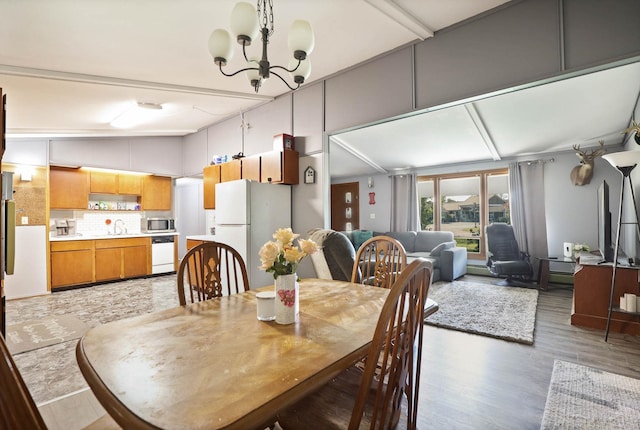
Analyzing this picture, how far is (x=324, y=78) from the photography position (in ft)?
12.6

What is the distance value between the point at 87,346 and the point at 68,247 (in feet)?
18.1

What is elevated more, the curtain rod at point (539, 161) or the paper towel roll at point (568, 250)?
the curtain rod at point (539, 161)

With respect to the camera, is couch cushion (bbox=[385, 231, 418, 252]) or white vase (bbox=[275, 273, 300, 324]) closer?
white vase (bbox=[275, 273, 300, 324])

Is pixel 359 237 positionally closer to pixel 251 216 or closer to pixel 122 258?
pixel 251 216

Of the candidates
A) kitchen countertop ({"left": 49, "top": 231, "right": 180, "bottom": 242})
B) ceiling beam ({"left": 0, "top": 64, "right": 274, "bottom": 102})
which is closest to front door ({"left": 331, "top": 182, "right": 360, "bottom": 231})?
Answer: kitchen countertop ({"left": 49, "top": 231, "right": 180, "bottom": 242})

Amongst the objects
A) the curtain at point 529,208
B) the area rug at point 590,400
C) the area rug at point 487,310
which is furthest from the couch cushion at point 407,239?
the area rug at point 590,400

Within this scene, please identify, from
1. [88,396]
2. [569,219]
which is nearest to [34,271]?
[88,396]

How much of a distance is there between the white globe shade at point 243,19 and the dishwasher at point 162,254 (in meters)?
5.81

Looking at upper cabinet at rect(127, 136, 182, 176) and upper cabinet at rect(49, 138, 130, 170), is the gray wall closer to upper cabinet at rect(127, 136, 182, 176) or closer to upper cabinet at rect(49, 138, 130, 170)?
upper cabinet at rect(127, 136, 182, 176)

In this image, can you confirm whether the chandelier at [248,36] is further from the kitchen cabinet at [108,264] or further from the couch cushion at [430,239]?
the couch cushion at [430,239]

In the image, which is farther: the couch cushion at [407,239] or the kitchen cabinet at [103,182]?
the couch cushion at [407,239]

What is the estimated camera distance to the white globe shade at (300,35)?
1.66 m

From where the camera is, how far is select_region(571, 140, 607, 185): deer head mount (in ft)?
17.5

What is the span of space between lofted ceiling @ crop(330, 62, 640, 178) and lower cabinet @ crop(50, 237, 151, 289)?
4431mm
